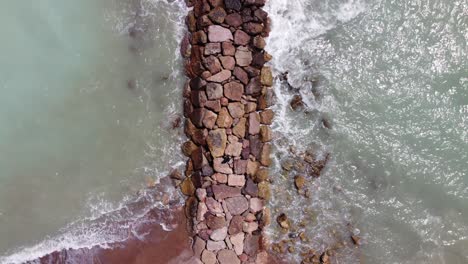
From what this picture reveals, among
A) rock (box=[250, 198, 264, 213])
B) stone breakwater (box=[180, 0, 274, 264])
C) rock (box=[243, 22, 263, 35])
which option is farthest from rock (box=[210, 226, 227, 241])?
rock (box=[243, 22, 263, 35])

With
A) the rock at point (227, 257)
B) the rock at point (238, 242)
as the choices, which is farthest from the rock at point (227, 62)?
the rock at point (227, 257)

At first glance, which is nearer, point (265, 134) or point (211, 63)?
point (211, 63)

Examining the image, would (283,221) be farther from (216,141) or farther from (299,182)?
(216,141)

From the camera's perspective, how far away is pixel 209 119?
4.95 metres

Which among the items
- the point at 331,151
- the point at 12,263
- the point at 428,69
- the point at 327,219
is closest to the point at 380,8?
the point at 428,69

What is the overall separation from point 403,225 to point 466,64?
81.4 inches

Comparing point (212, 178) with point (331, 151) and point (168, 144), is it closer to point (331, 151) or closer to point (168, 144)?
point (168, 144)

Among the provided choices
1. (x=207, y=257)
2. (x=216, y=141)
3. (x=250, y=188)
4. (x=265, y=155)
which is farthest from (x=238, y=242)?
(x=216, y=141)

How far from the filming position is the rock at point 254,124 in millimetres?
5062

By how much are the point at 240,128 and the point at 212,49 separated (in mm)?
954

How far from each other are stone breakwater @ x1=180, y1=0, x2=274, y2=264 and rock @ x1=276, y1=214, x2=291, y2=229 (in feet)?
0.44

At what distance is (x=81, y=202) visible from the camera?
A: 16.9ft

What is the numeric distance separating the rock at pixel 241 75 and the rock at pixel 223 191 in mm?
1236

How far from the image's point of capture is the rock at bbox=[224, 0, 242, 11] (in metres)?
4.88
